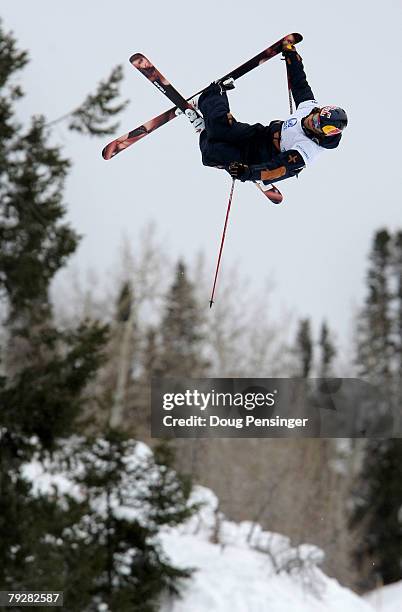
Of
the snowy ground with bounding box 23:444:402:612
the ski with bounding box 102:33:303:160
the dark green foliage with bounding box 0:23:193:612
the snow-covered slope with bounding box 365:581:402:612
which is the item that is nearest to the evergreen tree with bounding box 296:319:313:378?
the snow-covered slope with bounding box 365:581:402:612

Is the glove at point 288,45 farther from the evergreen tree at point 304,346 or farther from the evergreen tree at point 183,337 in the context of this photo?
the evergreen tree at point 304,346

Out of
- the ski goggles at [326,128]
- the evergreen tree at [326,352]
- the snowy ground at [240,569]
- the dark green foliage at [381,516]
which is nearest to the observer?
the ski goggles at [326,128]

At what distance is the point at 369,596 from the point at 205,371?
7.89 meters

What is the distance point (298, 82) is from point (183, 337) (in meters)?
19.5

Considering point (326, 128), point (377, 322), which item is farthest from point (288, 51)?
point (377, 322)

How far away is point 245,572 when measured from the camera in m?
14.2

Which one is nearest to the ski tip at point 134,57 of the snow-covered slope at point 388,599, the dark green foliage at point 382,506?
the snow-covered slope at point 388,599

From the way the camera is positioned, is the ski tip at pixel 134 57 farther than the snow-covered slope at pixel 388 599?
No

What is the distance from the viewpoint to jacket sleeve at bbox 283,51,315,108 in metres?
5.79

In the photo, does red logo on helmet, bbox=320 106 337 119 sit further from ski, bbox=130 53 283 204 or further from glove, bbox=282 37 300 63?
ski, bbox=130 53 283 204

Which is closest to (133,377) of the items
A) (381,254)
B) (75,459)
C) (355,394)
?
(355,394)

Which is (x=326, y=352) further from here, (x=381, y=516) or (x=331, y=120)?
(x=331, y=120)

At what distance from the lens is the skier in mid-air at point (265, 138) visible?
555cm

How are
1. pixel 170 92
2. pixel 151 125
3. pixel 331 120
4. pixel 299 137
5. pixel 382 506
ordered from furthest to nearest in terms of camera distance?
pixel 382 506, pixel 151 125, pixel 170 92, pixel 299 137, pixel 331 120
